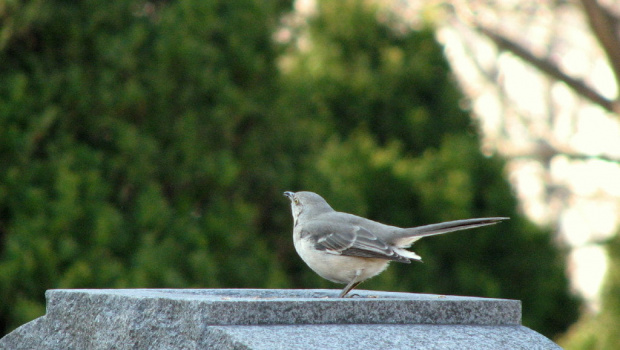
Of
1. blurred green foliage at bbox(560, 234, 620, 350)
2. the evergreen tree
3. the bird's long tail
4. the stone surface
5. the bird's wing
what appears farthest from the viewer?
the evergreen tree

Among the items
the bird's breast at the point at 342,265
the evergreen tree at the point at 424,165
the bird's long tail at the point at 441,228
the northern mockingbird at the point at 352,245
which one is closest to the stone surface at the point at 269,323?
the bird's long tail at the point at 441,228

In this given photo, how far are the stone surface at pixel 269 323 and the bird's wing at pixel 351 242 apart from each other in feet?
1.69

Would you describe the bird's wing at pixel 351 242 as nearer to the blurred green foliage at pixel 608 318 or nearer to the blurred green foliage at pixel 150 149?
the blurred green foliage at pixel 150 149

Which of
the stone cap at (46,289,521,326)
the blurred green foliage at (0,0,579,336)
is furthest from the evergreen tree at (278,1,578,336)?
the stone cap at (46,289,521,326)

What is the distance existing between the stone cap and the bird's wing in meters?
0.49

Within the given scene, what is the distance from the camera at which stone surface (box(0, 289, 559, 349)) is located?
265cm

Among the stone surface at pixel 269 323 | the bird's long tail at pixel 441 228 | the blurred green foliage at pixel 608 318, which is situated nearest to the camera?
the stone surface at pixel 269 323

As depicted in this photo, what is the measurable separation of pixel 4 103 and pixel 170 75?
1038 mm

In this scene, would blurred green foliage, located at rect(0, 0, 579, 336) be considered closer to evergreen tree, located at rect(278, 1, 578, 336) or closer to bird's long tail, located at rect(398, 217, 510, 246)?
bird's long tail, located at rect(398, 217, 510, 246)

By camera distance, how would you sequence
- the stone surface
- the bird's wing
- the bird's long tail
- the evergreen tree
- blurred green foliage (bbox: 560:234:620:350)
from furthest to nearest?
1. the evergreen tree
2. blurred green foliage (bbox: 560:234:620:350)
3. the bird's wing
4. the bird's long tail
5. the stone surface

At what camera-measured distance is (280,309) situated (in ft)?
9.16

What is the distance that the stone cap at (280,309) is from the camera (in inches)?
106

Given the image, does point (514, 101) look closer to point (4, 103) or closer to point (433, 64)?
point (433, 64)

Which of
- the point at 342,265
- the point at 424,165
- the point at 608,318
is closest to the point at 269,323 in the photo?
the point at 342,265
